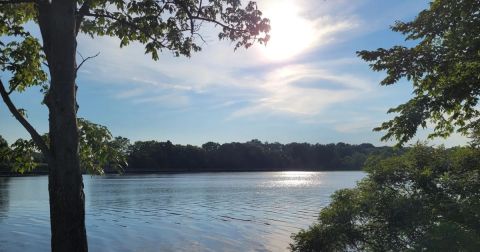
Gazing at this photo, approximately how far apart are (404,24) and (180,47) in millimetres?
5119

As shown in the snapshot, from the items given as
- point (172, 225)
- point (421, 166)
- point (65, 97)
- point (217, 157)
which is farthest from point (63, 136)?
point (217, 157)

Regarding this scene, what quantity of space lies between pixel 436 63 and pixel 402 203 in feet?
9.82

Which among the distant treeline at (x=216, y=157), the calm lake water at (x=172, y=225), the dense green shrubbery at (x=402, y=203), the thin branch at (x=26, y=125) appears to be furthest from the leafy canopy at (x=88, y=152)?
the distant treeline at (x=216, y=157)

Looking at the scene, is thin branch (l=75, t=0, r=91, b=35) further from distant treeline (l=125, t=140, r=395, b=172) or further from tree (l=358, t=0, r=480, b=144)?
distant treeline (l=125, t=140, r=395, b=172)

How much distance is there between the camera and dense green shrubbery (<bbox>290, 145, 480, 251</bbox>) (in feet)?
30.6

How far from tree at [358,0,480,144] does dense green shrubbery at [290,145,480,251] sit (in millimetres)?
923

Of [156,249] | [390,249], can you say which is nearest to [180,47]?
[390,249]

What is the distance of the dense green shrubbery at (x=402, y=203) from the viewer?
9334mm

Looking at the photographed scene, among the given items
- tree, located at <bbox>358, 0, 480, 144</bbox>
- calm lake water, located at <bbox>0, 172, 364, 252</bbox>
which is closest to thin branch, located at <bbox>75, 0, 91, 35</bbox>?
tree, located at <bbox>358, 0, 480, 144</bbox>

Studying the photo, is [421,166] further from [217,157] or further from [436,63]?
[217,157]

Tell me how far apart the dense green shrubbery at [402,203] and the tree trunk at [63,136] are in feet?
19.5

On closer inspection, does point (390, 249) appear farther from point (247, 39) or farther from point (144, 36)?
point (144, 36)

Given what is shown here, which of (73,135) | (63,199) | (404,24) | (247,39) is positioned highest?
(404,24)

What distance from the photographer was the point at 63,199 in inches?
262
